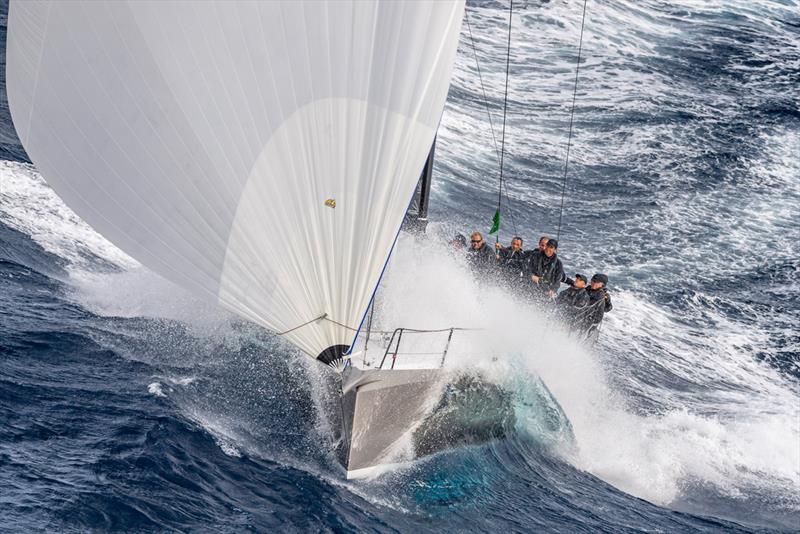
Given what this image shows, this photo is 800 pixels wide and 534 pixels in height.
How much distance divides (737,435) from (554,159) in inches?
373

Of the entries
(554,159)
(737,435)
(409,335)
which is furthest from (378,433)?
(554,159)

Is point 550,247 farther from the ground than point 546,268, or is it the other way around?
point 550,247

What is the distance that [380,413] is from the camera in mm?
8953

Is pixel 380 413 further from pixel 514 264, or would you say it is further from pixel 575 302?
pixel 575 302

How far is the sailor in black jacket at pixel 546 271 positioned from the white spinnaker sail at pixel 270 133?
5.45 m

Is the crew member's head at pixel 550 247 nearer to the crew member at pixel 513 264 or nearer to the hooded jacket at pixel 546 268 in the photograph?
→ the hooded jacket at pixel 546 268

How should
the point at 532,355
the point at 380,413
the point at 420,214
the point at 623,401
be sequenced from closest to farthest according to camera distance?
1. the point at 380,413
2. the point at 532,355
3. the point at 420,214
4. the point at 623,401

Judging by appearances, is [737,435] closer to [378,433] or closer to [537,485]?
[537,485]

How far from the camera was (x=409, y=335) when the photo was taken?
991cm

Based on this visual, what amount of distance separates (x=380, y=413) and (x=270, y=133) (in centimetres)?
292

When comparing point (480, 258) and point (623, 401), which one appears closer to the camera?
point (480, 258)

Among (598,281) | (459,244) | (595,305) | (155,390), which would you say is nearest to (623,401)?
(595,305)

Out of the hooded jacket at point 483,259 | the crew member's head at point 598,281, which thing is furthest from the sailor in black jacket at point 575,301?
the hooded jacket at point 483,259

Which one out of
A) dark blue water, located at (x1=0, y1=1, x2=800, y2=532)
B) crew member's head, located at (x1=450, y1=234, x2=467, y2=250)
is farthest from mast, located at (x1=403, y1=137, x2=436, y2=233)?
crew member's head, located at (x1=450, y1=234, x2=467, y2=250)
